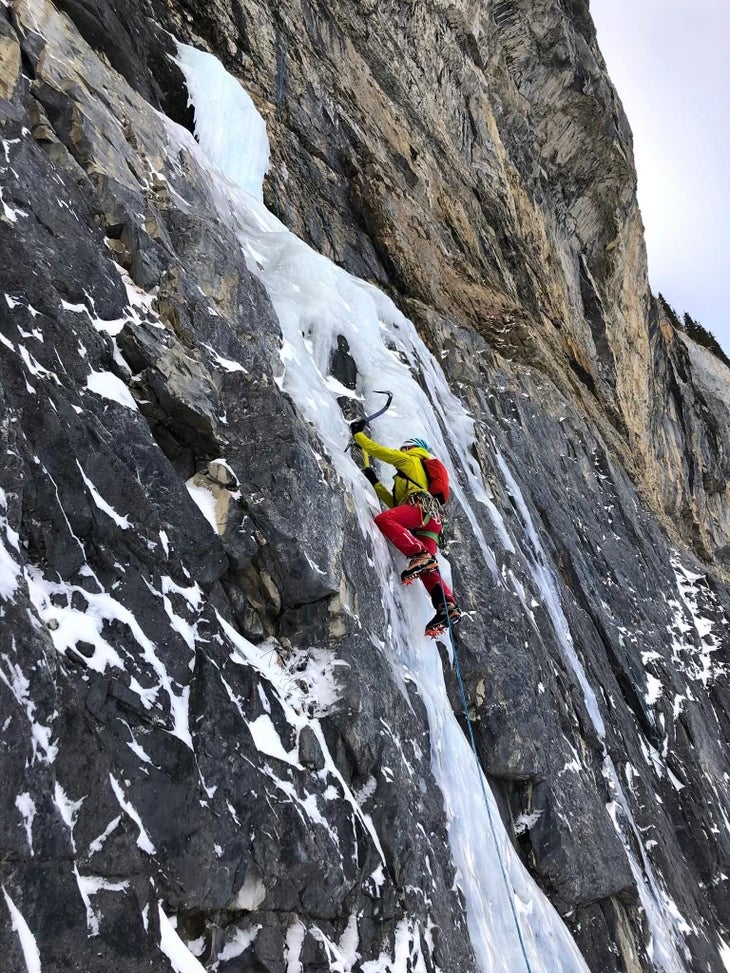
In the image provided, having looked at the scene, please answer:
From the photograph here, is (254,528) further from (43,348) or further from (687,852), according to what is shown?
(687,852)

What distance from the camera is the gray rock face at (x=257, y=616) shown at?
3.01 meters

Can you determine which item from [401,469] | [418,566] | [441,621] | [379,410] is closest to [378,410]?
[379,410]

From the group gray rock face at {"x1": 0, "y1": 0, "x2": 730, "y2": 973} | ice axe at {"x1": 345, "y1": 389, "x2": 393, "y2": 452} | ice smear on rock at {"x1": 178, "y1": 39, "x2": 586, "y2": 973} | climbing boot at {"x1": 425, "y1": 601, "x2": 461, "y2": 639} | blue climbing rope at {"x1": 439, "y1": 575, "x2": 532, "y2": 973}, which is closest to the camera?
gray rock face at {"x1": 0, "y1": 0, "x2": 730, "y2": 973}

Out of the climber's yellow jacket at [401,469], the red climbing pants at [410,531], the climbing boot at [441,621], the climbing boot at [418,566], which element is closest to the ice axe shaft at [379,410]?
the climber's yellow jacket at [401,469]

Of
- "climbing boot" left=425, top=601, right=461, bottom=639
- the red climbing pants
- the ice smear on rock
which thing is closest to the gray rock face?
the ice smear on rock

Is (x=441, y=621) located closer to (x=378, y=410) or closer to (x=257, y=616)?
(x=257, y=616)

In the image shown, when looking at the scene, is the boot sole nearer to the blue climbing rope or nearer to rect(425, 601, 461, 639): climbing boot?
the blue climbing rope

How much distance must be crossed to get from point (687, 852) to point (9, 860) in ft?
27.0

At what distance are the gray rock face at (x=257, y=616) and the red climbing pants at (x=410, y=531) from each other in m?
0.53

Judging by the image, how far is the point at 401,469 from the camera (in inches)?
248

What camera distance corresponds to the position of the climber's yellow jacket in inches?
245

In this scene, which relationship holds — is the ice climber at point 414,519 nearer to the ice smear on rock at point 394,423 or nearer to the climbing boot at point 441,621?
the climbing boot at point 441,621

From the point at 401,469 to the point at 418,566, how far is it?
0.90 m

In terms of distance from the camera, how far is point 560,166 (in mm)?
20234
